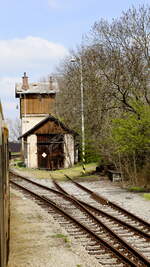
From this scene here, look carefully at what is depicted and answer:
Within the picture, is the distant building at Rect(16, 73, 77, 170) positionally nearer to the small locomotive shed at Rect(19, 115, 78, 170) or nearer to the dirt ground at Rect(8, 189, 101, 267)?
the small locomotive shed at Rect(19, 115, 78, 170)

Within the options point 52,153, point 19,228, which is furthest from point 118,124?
point 52,153

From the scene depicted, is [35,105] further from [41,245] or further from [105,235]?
[41,245]

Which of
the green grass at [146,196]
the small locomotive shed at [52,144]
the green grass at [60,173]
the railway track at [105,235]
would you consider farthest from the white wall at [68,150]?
the railway track at [105,235]

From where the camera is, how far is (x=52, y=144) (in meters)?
42.6

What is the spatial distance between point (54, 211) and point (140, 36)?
15902mm

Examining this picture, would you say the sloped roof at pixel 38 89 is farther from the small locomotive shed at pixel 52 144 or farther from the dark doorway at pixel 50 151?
the dark doorway at pixel 50 151

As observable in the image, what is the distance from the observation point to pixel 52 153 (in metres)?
42.5

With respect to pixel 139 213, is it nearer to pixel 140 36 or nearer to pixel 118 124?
pixel 118 124

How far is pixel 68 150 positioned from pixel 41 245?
105 ft

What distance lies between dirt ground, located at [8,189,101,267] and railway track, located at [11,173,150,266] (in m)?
0.31

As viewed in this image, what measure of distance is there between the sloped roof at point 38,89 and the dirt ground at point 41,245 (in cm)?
4022

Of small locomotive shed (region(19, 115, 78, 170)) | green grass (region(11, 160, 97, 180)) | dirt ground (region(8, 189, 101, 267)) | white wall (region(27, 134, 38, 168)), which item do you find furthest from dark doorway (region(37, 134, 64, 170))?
dirt ground (region(8, 189, 101, 267))

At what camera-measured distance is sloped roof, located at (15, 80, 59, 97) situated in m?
54.8

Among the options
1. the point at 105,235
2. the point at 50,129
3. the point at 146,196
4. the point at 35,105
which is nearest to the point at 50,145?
the point at 50,129
